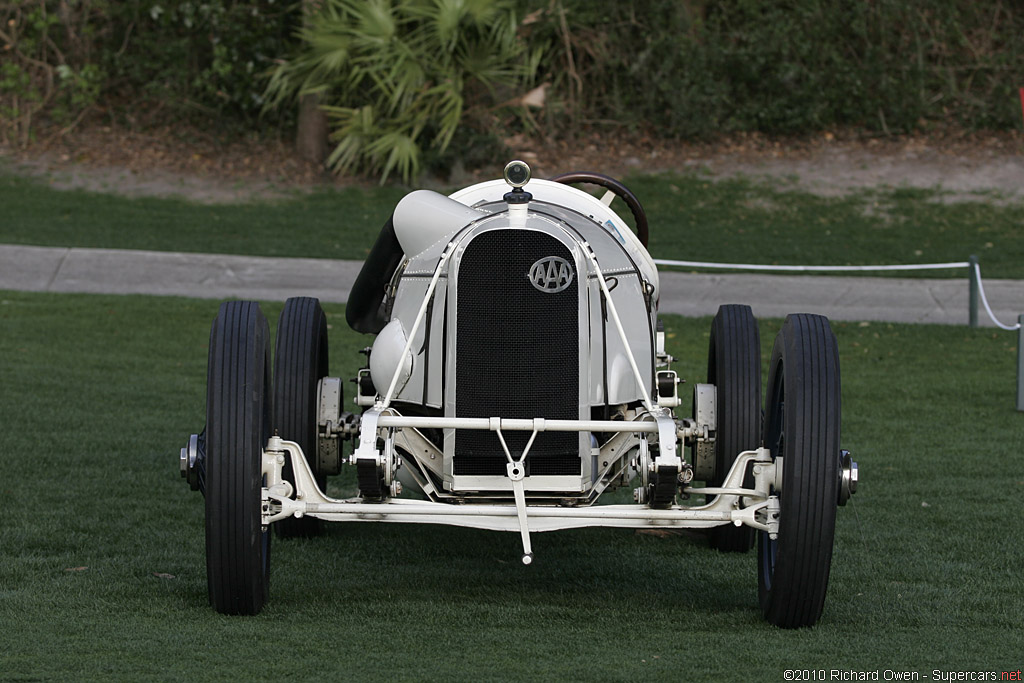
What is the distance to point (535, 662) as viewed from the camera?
412 cm

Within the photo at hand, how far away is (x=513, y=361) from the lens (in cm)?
489

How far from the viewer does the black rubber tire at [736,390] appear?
5.66 metres

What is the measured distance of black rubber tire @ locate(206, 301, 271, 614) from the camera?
4.40 m

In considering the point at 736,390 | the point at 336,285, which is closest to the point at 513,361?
the point at 736,390

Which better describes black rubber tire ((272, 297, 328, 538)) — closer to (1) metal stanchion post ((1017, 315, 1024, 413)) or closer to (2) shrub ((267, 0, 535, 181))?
(1) metal stanchion post ((1017, 315, 1024, 413))

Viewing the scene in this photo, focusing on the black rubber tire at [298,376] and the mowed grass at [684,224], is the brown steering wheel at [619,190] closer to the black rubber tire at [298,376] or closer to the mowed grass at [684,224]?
the black rubber tire at [298,376]

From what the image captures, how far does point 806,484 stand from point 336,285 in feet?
36.5

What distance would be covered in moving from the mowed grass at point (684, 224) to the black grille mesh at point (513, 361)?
39.1ft

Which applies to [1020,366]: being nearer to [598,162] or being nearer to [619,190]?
[619,190]

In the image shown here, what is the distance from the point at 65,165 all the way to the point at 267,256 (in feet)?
21.1

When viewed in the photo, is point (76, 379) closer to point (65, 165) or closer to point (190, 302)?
point (190, 302)

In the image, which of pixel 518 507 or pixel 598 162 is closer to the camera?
pixel 518 507

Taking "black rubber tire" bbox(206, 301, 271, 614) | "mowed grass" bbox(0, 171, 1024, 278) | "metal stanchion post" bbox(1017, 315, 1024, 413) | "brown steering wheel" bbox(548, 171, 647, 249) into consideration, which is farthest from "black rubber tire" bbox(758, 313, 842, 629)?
"mowed grass" bbox(0, 171, 1024, 278)

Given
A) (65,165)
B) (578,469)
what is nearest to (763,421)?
(578,469)
